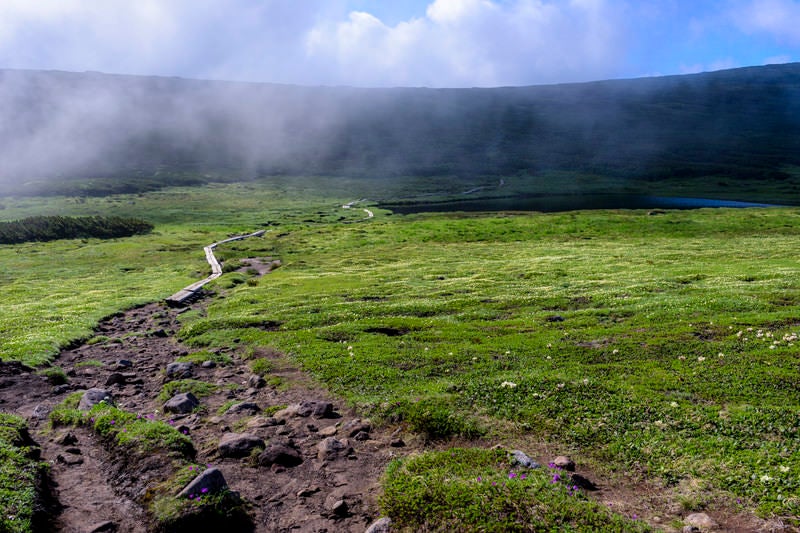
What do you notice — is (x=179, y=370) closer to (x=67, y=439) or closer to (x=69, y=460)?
(x=67, y=439)

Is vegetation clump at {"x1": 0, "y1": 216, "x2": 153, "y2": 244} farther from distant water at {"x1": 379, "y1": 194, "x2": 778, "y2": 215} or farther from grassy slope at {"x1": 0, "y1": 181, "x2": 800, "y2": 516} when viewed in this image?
distant water at {"x1": 379, "y1": 194, "x2": 778, "y2": 215}

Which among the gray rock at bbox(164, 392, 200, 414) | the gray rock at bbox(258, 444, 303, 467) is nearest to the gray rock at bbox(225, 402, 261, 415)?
the gray rock at bbox(164, 392, 200, 414)

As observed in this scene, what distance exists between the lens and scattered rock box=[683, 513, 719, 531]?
387 inches

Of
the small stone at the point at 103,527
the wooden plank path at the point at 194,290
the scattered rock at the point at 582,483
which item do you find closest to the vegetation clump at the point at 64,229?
the wooden plank path at the point at 194,290

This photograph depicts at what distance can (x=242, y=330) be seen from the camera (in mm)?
28297

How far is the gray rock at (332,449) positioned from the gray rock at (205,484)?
289 centimetres

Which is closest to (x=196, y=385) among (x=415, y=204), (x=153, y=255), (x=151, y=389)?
(x=151, y=389)

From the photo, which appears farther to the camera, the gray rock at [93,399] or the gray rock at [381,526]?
the gray rock at [93,399]

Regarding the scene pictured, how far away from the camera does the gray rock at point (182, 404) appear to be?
1729 cm

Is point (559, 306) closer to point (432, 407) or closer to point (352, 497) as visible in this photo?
point (432, 407)

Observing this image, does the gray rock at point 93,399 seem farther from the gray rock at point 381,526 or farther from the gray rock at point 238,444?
the gray rock at point 381,526

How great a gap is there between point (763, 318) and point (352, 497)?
22337 mm

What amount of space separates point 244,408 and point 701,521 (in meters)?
13.4

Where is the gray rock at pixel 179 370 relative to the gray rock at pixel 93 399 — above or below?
below
